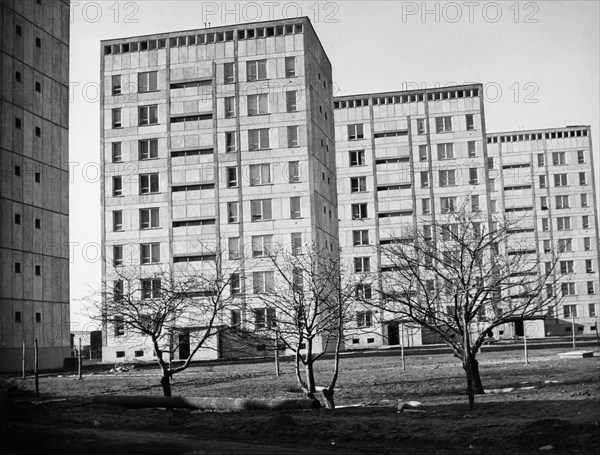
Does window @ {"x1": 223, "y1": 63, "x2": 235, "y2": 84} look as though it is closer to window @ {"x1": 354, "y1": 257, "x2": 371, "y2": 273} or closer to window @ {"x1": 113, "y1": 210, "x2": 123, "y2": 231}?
window @ {"x1": 113, "y1": 210, "x2": 123, "y2": 231}

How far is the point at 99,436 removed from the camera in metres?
18.0

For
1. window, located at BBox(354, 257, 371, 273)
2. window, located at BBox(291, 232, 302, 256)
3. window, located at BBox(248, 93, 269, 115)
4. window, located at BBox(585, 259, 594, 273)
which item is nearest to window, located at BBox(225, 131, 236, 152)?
window, located at BBox(248, 93, 269, 115)

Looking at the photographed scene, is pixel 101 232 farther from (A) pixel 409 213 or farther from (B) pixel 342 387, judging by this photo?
(B) pixel 342 387

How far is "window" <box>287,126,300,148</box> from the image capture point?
77.0 meters

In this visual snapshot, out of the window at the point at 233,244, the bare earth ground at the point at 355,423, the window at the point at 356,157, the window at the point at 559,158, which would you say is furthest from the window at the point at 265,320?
the window at the point at 559,158

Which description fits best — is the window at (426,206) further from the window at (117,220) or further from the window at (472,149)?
the window at (117,220)

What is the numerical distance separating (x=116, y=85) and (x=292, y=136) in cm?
1810

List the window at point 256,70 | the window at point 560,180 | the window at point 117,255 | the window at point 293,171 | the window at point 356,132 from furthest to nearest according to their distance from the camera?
the window at point 560,180
the window at point 356,132
the window at point 256,70
the window at point 117,255
the window at point 293,171

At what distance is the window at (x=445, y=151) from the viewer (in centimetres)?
10550

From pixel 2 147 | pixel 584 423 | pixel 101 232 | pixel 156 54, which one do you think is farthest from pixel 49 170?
pixel 584 423

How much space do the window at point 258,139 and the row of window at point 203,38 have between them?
357 inches

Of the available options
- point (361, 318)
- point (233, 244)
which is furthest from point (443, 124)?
point (361, 318)

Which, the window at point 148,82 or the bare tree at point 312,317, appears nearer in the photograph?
the bare tree at point 312,317

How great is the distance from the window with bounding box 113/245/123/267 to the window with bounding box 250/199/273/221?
12718mm
